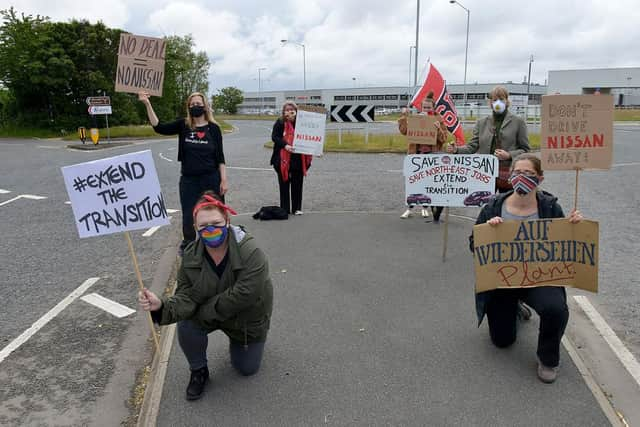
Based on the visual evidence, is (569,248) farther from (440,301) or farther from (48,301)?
(48,301)

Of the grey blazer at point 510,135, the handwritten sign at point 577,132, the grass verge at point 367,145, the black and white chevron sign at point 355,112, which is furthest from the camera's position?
the grass verge at point 367,145

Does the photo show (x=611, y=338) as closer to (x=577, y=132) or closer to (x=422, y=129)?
(x=577, y=132)

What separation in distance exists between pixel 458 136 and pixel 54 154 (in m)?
18.9

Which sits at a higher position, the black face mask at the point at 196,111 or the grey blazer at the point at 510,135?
the black face mask at the point at 196,111

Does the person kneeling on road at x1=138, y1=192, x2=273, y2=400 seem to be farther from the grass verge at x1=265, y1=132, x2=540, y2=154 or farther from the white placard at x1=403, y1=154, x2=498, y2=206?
the grass verge at x1=265, y1=132, x2=540, y2=154

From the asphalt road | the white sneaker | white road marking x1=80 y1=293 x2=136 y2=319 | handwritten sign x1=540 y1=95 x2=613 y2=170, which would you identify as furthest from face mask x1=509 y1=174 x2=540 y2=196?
the white sneaker

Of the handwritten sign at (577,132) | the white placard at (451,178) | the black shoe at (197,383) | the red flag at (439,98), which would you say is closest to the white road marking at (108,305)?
the black shoe at (197,383)

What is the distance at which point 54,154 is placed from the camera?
21172 millimetres

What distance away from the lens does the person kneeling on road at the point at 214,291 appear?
3.15m

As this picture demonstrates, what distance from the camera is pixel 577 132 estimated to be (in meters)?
4.35

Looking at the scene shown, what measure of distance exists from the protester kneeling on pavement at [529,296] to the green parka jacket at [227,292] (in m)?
1.73

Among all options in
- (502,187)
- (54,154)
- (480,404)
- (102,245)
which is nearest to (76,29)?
(54,154)

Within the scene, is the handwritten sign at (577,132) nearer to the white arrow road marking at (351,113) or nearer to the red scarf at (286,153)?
the red scarf at (286,153)

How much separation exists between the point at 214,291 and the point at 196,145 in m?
2.81
